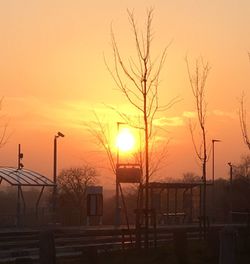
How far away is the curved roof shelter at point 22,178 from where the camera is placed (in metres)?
43.2

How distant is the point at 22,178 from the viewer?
44.6 meters

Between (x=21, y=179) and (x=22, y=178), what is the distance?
13.6 inches

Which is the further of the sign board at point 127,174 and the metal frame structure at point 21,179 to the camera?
the metal frame structure at point 21,179

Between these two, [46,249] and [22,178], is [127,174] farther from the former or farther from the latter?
[46,249]

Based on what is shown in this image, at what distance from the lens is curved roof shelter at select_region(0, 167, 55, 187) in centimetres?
4325

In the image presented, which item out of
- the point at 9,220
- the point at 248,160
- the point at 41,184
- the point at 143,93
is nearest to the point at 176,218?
the point at 41,184

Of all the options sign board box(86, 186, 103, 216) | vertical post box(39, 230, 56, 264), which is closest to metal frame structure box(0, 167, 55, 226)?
sign board box(86, 186, 103, 216)

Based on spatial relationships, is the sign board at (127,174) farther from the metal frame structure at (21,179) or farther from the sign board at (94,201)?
the metal frame structure at (21,179)

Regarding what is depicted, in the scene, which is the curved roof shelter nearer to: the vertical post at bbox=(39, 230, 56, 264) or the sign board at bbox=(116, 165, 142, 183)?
the sign board at bbox=(116, 165, 142, 183)

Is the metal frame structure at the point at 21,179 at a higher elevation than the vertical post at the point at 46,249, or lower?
higher

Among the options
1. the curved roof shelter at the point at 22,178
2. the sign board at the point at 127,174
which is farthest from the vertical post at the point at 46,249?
the curved roof shelter at the point at 22,178

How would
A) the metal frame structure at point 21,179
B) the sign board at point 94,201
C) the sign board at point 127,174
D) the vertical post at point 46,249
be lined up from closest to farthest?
the vertical post at point 46,249 < the sign board at point 127,174 < the sign board at point 94,201 < the metal frame structure at point 21,179

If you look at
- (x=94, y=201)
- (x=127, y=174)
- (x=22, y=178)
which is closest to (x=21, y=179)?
(x=22, y=178)

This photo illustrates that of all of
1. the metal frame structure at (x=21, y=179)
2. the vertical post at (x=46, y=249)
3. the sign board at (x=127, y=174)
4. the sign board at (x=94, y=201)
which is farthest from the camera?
the metal frame structure at (x=21, y=179)
